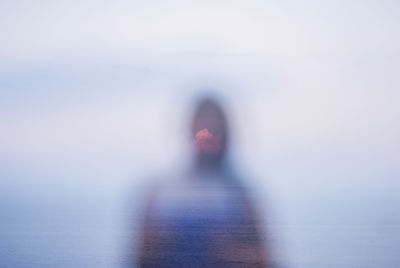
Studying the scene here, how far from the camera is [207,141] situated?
11.9 feet

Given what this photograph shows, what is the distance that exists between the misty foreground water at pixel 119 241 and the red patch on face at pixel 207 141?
249cm

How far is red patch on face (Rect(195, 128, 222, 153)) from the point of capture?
3627mm

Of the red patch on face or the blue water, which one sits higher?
the red patch on face

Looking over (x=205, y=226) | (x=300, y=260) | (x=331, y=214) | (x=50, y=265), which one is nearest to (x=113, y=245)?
(x=50, y=265)

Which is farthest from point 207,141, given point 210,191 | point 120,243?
point 120,243

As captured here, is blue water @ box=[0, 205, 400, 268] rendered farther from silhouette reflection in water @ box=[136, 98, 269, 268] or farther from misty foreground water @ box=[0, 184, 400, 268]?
silhouette reflection in water @ box=[136, 98, 269, 268]

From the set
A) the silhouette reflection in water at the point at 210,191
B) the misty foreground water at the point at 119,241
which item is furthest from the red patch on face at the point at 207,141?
the misty foreground water at the point at 119,241

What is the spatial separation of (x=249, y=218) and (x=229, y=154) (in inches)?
18.7

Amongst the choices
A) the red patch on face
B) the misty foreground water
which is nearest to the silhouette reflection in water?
the red patch on face

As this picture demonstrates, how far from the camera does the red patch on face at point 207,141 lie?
3.63 metres

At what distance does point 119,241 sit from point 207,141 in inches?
158

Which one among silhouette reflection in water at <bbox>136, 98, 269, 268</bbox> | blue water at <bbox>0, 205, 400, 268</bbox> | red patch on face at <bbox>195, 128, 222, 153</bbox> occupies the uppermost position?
red patch on face at <bbox>195, 128, 222, 153</bbox>

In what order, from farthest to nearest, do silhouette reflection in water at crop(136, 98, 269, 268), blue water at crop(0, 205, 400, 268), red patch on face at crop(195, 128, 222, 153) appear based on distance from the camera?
blue water at crop(0, 205, 400, 268) < red patch on face at crop(195, 128, 222, 153) < silhouette reflection in water at crop(136, 98, 269, 268)

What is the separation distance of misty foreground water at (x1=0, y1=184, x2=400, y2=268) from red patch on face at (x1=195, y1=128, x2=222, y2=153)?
2.49 m
